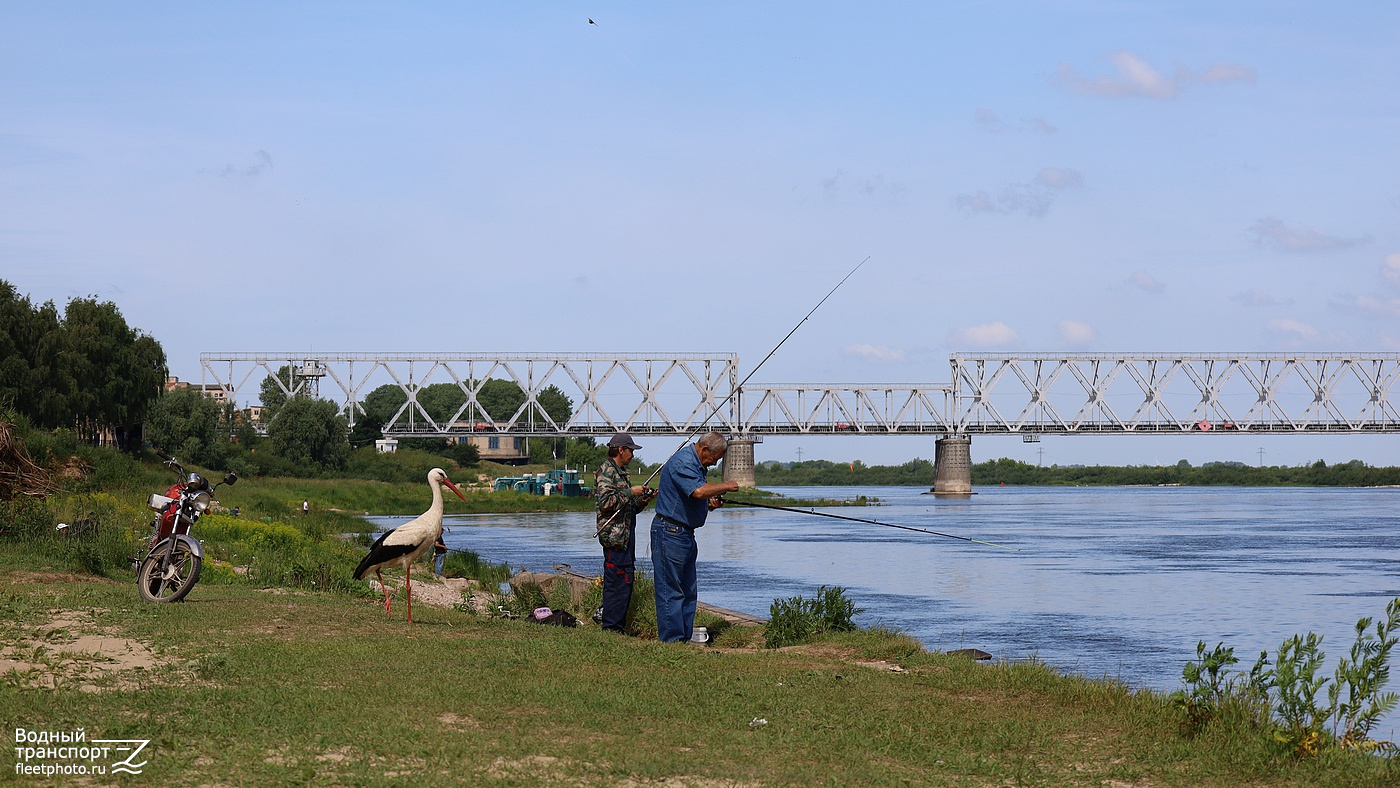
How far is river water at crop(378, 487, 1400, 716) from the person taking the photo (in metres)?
19.0

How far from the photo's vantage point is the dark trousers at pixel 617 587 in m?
12.2

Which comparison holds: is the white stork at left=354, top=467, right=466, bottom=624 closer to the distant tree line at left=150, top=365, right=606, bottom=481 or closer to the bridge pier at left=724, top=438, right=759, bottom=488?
the distant tree line at left=150, top=365, right=606, bottom=481

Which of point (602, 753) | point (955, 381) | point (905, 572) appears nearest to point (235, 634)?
point (602, 753)

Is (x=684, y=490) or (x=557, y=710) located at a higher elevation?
(x=684, y=490)

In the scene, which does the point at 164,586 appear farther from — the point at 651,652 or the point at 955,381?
the point at 955,381

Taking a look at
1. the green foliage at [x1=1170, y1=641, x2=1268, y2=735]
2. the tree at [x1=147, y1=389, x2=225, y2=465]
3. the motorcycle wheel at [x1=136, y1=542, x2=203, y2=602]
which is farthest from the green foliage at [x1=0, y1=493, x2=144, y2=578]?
the tree at [x1=147, y1=389, x2=225, y2=465]

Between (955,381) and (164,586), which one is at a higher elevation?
(955,381)

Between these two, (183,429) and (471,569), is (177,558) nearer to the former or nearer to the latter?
(471,569)

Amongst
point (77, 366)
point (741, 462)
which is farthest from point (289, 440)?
point (741, 462)

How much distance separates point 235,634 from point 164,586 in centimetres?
258

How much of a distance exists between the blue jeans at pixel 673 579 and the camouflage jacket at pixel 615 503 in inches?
13.6

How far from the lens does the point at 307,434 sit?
88500mm

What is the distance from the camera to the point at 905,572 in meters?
32.3

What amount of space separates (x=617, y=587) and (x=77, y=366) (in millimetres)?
48368
